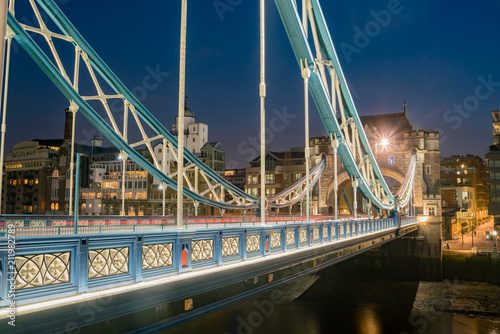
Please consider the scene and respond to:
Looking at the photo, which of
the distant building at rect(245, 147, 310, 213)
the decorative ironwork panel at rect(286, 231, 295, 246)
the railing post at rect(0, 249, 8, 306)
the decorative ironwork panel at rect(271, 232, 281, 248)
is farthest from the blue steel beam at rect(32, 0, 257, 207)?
the distant building at rect(245, 147, 310, 213)

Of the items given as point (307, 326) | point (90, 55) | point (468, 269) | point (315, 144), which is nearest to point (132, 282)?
point (307, 326)

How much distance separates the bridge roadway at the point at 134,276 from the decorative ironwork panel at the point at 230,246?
2 centimetres

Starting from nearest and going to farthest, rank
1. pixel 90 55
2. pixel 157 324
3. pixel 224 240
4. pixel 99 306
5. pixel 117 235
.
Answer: pixel 99 306
pixel 117 235
pixel 157 324
pixel 224 240
pixel 90 55

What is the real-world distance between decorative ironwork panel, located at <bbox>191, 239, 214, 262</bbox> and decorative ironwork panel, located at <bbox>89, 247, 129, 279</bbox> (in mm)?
2079

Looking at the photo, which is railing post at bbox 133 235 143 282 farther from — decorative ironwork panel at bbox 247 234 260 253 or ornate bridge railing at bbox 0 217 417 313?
decorative ironwork panel at bbox 247 234 260 253

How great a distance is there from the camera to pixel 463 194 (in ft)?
328

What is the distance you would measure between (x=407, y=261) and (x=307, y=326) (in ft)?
113

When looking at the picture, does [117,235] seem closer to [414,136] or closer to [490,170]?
[414,136]

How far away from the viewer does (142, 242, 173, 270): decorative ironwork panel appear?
7984mm

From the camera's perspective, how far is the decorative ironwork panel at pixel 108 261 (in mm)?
6879

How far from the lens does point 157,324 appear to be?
789 centimetres

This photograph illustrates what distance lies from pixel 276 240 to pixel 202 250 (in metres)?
4.62

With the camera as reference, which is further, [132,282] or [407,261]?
[407,261]

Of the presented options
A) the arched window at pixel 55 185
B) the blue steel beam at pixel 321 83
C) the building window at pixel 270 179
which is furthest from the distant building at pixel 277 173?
the blue steel beam at pixel 321 83
